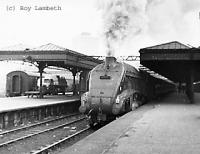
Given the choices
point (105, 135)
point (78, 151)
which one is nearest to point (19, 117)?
point (105, 135)

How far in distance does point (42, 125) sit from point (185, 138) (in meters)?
9.17

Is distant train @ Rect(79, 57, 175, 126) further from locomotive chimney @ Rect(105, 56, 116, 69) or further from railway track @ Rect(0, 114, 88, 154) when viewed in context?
railway track @ Rect(0, 114, 88, 154)

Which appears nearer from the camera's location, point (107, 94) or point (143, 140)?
point (143, 140)

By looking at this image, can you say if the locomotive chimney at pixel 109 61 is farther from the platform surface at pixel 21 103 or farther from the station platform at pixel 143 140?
the platform surface at pixel 21 103

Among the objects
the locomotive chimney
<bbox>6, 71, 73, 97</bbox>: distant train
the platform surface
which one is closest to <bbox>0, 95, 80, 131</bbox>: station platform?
the platform surface

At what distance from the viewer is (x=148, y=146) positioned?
22.4 ft

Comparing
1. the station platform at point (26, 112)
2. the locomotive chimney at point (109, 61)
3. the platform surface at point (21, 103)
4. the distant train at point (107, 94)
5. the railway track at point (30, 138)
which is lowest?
the railway track at point (30, 138)

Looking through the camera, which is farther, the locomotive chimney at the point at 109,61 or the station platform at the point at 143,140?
the locomotive chimney at the point at 109,61

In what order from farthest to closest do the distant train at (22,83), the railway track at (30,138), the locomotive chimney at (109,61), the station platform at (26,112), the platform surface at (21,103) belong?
1. the distant train at (22,83)
2. the platform surface at (21,103)
3. the station platform at (26,112)
4. the locomotive chimney at (109,61)
5. the railway track at (30,138)

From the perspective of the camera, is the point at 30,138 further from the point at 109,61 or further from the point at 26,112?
the point at 109,61

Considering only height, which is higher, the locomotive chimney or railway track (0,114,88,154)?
the locomotive chimney

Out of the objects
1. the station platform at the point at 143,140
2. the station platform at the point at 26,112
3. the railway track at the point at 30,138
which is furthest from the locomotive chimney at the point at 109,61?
the station platform at the point at 26,112

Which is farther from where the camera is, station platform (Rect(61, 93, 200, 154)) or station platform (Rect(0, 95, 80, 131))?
station platform (Rect(0, 95, 80, 131))

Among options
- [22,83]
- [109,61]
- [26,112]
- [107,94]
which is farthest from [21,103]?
[22,83]
